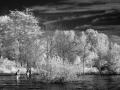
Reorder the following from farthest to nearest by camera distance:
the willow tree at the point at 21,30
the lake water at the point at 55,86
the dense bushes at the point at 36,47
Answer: the willow tree at the point at 21,30
the dense bushes at the point at 36,47
the lake water at the point at 55,86

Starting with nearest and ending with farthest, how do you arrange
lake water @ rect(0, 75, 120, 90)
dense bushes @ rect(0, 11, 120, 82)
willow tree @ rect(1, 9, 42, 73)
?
lake water @ rect(0, 75, 120, 90) → dense bushes @ rect(0, 11, 120, 82) → willow tree @ rect(1, 9, 42, 73)

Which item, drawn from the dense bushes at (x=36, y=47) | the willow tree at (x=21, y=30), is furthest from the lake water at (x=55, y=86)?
the willow tree at (x=21, y=30)

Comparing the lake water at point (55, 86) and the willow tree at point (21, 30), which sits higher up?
the willow tree at point (21, 30)

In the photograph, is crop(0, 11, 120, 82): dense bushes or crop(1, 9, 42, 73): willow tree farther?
crop(1, 9, 42, 73): willow tree

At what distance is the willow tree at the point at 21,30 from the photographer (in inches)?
2833

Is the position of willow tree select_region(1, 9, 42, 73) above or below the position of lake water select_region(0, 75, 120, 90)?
above

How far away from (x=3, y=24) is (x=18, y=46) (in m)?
11.4

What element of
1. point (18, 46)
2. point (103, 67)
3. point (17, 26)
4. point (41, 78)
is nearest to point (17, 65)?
point (18, 46)

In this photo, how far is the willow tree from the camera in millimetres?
71950

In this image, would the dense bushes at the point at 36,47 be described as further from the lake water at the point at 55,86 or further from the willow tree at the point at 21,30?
the lake water at the point at 55,86

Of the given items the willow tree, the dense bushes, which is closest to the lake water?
the dense bushes

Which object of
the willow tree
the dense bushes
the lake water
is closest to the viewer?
the lake water

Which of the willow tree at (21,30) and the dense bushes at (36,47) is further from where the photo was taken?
the willow tree at (21,30)

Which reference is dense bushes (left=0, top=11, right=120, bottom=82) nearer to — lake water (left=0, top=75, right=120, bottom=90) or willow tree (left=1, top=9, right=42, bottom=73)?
willow tree (left=1, top=9, right=42, bottom=73)
